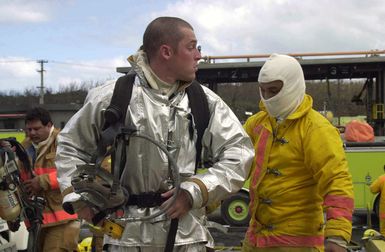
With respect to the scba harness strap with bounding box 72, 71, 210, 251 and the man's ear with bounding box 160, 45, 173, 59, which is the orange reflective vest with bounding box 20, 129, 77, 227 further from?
the man's ear with bounding box 160, 45, 173, 59

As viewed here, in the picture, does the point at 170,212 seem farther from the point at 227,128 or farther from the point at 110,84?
the point at 110,84

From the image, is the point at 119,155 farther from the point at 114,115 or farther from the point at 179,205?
the point at 179,205

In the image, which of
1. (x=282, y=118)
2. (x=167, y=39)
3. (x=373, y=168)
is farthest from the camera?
(x=373, y=168)

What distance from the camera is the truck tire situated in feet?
35.9

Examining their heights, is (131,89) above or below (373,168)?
above

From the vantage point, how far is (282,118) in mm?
3549

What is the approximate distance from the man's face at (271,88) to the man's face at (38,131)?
2351 mm

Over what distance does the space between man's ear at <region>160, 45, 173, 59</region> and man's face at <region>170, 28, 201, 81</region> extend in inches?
0.9

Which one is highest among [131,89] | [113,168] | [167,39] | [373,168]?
[167,39]

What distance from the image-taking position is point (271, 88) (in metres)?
3.57

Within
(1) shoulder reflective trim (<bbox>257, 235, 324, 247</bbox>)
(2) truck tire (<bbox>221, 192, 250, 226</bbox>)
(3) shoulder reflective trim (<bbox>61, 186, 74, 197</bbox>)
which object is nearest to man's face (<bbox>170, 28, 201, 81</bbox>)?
(3) shoulder reflective trim (<bbox>61, 186, 74, 197</bbox>)

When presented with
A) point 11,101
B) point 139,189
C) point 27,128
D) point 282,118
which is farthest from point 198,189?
point 11,101

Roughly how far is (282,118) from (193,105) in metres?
1.12

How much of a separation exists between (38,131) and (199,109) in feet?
9.46
